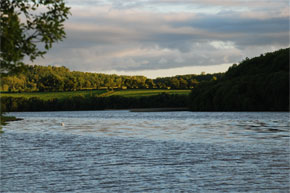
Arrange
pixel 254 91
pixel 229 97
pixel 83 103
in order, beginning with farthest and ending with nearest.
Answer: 1. pixel 83 103
2. pixel 229 97
3. pixel 254 91

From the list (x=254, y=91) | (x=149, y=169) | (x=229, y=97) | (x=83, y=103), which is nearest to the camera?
(x=149, y=169)

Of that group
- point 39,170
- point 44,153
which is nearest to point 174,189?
point 39,170

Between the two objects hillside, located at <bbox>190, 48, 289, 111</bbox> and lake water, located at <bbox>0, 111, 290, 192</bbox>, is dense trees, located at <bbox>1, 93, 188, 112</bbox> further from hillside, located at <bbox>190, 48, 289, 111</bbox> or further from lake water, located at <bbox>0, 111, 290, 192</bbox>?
lake water, located at <bbox>0, 111, 290, 192</bbox>

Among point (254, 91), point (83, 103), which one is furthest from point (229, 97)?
point (83, 103)

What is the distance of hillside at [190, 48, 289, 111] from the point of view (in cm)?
11206

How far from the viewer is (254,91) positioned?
392ft

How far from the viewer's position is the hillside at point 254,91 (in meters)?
112

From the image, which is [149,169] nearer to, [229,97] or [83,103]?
[229,97]

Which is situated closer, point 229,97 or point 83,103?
point 229,97

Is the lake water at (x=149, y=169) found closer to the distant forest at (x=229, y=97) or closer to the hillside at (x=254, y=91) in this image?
the distant forest at (x=229, y=97)

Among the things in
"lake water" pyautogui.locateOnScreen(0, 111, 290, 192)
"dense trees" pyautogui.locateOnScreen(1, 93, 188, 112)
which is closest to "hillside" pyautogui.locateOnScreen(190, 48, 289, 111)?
"dense trees" pyautogui.locateOnScreen(1, 93, 188, 112)

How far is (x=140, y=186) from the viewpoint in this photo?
21359mm

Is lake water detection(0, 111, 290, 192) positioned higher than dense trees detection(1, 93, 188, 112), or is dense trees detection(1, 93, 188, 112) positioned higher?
dense trees detection(1, 93, 188, 112)

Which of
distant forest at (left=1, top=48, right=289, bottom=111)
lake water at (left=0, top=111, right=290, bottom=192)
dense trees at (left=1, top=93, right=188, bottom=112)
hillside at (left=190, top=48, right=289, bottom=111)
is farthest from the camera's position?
dense trees at (left=1, top=93, right=188, bottom=112)
